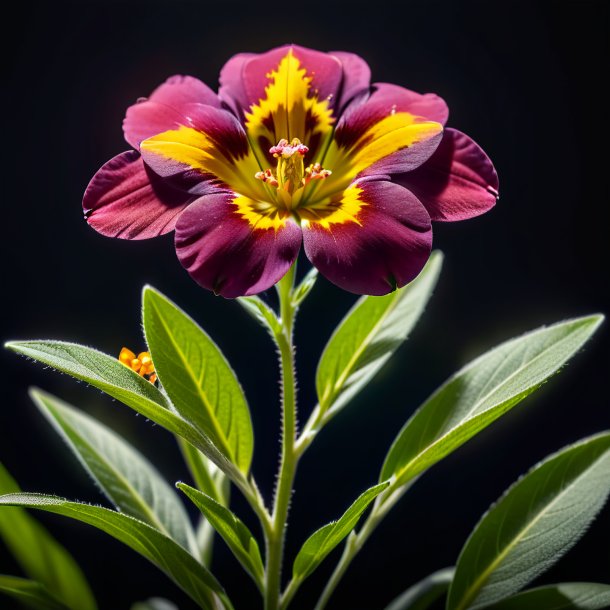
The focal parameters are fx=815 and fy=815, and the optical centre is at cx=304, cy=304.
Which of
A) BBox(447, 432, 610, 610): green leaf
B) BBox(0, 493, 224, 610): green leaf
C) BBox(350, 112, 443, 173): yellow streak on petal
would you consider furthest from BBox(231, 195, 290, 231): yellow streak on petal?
BBox(447, 432, 610, 610): green leaf

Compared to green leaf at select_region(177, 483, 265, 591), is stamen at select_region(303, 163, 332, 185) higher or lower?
higher

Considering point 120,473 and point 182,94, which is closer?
point 182,94

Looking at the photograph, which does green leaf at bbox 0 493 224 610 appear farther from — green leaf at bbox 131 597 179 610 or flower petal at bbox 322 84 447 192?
flower petal at bbox 322 84 447 192

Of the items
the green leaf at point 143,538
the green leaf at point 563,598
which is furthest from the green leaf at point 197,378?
the green leaf at point 563,598

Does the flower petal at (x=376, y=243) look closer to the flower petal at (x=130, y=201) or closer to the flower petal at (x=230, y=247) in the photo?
the flower petal at (x=230, y=247)

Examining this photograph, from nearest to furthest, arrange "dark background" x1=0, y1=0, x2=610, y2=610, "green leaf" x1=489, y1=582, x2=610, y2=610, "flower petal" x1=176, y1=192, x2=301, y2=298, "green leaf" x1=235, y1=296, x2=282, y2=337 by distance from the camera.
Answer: "flower petal" x1=176, y1=192, x2=301, y2=298, "green leaf" x1=235, y1=296, x2=282, y2=337, "green leaf" x1=489, y1=582, x2=610, y2=610, "dark background" x1=0, y1=0, x2=610, y2=610

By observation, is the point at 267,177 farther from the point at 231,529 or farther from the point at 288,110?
the point at 231,529

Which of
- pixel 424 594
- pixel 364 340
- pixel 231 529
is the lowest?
pixel 424 594

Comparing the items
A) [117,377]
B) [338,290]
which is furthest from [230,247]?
[338,290]
